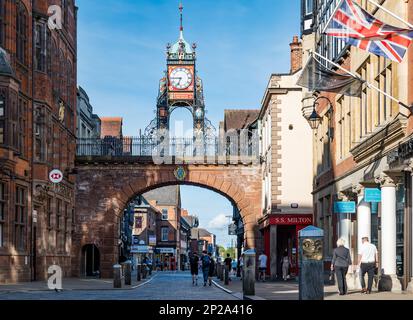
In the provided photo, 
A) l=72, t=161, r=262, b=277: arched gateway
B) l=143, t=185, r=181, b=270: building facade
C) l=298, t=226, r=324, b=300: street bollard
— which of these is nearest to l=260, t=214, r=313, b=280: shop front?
l=72, t=161, r=262, b=277: arched gateway

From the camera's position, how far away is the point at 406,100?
20.6 meters

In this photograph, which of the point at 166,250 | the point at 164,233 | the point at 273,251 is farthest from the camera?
the point at 164,233

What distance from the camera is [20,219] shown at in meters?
33.3

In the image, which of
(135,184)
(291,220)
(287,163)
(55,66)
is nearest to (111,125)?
(135,184)

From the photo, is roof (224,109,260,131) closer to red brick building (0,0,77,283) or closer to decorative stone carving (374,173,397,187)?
red brick building (0,0,77,283)

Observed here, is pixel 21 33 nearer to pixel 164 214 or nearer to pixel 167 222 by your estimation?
pixel 167 222

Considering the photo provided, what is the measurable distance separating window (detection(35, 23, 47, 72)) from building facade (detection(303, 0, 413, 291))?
11430mm

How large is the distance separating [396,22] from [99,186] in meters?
30.1

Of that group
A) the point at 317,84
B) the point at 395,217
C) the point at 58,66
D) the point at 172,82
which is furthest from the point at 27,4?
the point at 172,82

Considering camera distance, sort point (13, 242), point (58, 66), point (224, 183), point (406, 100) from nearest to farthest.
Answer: point (406, 100) < point (13, 242) < point (58, 66) < point (224, 183)

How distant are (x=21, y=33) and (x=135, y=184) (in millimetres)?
16997

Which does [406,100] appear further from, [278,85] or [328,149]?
[278,85]

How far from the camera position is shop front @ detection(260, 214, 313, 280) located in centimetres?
4372

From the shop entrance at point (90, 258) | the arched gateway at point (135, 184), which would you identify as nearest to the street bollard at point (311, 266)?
the arched gateway at point (135, 184)
